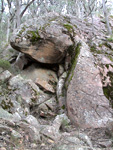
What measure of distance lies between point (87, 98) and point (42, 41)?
3627 millimetres

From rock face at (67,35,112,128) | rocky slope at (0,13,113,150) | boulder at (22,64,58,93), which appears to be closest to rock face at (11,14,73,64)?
rocky slope at (0,13,113,150)

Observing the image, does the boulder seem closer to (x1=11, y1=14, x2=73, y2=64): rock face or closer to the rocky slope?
the rocky slope

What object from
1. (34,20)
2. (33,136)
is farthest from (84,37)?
(33,136)

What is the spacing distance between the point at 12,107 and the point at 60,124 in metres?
1.88

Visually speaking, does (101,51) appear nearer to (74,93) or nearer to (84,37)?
(84,37)

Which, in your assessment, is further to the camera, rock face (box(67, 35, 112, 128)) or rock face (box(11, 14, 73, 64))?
rock face (box(11, 14, 73, 64))

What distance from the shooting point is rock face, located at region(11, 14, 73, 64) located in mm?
6926

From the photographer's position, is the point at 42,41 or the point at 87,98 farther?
the point at 42,41

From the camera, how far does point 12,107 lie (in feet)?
16.9

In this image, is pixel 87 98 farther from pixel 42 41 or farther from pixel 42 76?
pixel 42 41

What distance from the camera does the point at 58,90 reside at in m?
6.49

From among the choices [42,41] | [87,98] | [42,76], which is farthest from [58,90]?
[42,41]

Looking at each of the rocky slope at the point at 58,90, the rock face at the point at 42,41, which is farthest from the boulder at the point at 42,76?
the rock face at the point at 42,41

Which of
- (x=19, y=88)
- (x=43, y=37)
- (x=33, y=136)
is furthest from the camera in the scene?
(x=43, y=37)
